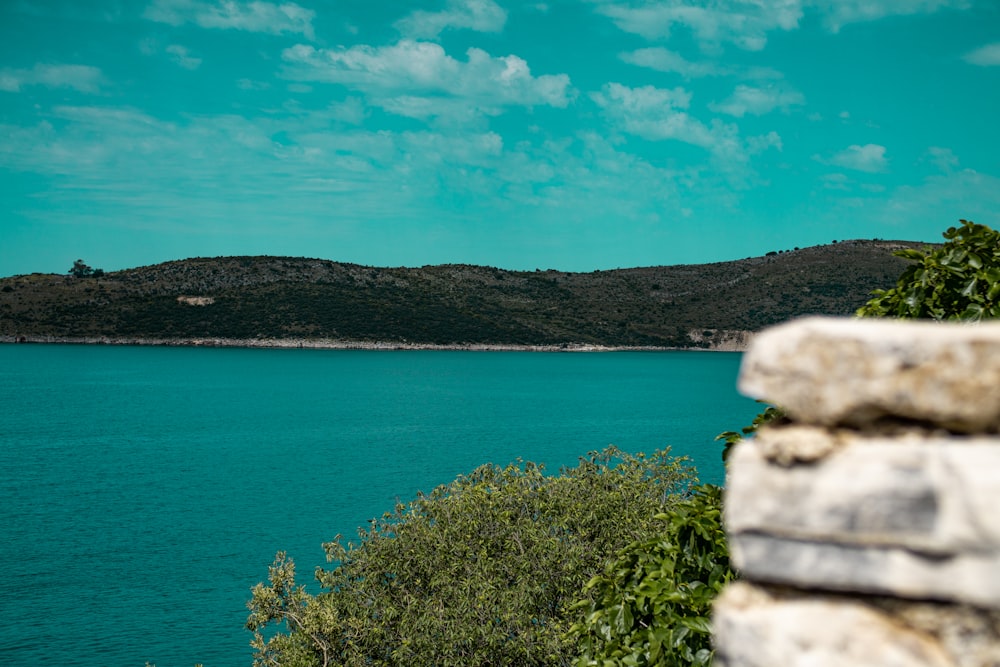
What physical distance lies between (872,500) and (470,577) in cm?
1810

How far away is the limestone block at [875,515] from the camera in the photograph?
6.87 ft

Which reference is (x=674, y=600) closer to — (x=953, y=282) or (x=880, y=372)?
(x=953, y=282)

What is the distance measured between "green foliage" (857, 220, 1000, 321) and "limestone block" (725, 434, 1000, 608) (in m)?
5.56

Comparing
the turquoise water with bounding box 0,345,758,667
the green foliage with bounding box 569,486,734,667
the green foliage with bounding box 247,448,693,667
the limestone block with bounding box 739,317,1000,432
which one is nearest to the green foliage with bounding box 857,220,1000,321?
the green foliage with bounding box 569,486,734,667

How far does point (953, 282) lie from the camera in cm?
780

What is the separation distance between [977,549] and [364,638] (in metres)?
18.2

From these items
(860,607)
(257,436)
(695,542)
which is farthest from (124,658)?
→ (257,436)

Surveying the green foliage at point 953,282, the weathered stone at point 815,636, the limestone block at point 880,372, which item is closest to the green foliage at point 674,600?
the green foliage at point 953,282

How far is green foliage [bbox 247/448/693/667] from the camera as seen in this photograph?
59.3 feet

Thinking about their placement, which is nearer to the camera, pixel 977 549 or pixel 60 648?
pixel 977 549

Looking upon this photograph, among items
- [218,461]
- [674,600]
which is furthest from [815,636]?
[218,461]

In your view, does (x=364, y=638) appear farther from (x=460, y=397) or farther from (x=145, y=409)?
(x=460, y=397)

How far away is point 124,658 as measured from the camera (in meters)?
31.6

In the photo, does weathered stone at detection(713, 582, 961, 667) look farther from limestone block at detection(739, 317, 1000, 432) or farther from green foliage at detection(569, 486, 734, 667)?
green foliage at detection(569, 486, 734, 667)
